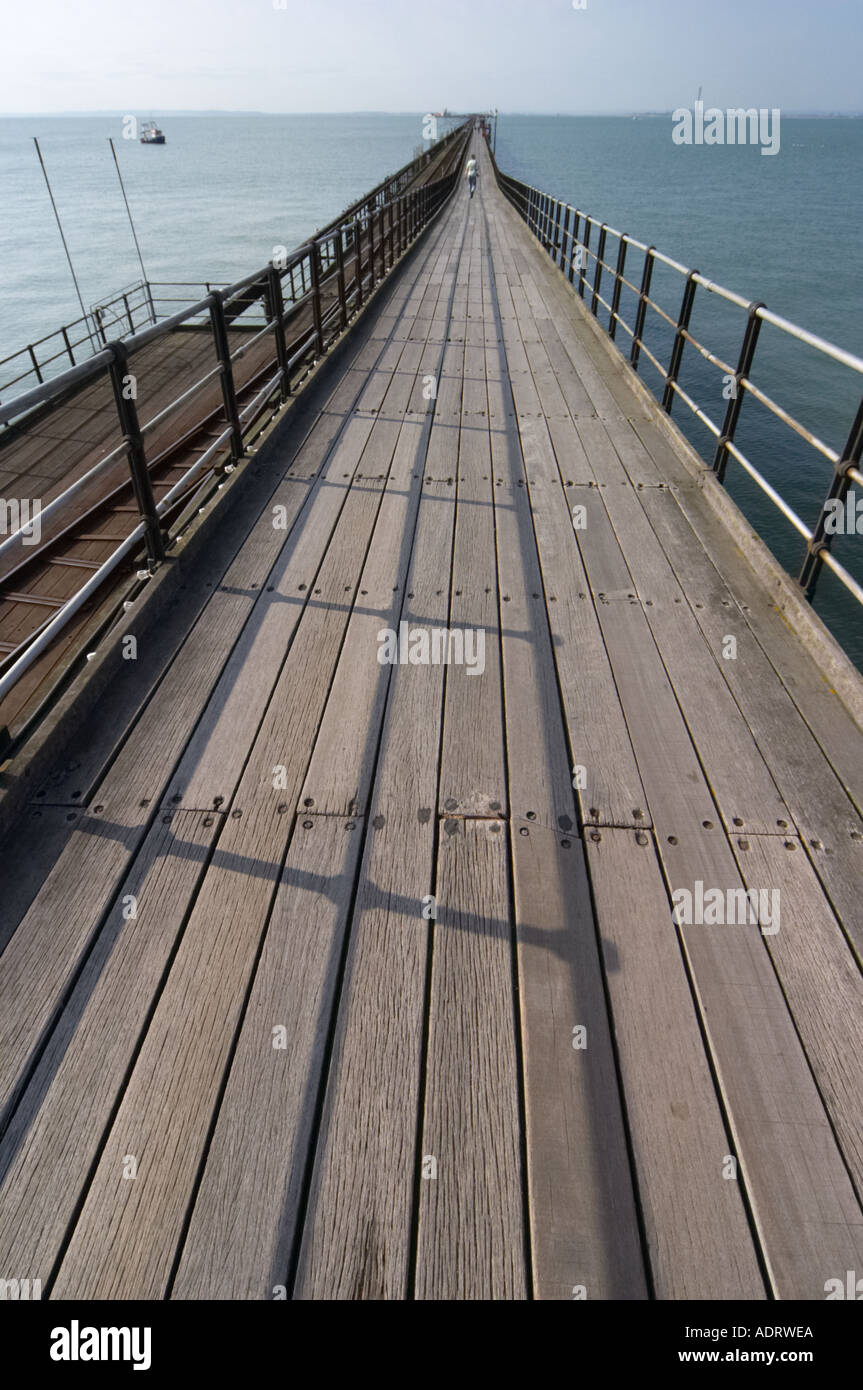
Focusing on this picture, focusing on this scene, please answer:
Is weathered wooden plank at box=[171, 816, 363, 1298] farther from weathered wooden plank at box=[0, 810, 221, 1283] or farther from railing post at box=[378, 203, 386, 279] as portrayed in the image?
railing post at box=[378, 203, 386, 279]

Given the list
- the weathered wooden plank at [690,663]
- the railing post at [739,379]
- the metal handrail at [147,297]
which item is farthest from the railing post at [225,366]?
the railing post at [739,379]

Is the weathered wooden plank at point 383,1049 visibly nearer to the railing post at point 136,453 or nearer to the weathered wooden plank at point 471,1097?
the weathered wooden plank at point 471,1097

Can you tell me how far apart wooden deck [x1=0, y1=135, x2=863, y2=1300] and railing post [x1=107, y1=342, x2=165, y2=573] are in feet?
0.82

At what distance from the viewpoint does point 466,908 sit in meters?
2.29

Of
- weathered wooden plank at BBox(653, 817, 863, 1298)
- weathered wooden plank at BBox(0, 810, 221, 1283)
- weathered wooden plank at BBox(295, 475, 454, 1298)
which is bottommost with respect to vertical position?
weathered wooden plank at BBox(653, 817, 863, 1298)

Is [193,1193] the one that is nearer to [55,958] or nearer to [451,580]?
[55,958]

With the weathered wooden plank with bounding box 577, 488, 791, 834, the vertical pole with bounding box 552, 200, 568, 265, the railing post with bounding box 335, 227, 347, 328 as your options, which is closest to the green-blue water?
the vertical pole with bounding box 552, 200, 568, 265

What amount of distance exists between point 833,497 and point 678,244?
45.5m

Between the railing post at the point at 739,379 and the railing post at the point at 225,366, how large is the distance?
288 centimetres

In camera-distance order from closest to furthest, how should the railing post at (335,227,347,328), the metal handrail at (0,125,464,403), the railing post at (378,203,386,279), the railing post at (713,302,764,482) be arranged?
the railing post at (713,302,764,482), the railing post at (335,227,347,328), the metal handrail at (0,125,464,403), the railing post at (378,203,386,279)

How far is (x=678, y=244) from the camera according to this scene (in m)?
39.8

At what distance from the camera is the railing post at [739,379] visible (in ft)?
12.9

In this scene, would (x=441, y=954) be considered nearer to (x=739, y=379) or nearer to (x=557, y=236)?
(x=739, y=379)

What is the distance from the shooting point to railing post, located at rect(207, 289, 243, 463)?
402 centimetres
